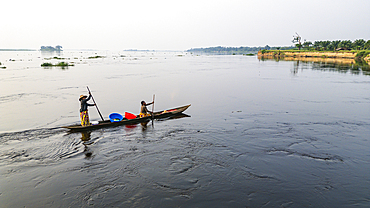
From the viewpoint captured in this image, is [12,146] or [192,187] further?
[12,146]

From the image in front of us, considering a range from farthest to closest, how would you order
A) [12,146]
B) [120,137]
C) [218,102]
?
[218,102]
[120,137]
[12,146]

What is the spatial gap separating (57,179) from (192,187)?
16.6ft

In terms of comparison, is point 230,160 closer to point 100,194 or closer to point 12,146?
point 100,194

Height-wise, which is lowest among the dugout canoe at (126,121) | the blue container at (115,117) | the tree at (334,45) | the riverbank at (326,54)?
the dugout canoe at (126,121)

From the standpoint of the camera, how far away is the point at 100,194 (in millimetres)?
7527

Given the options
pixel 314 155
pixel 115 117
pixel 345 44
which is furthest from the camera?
pixel 345 44

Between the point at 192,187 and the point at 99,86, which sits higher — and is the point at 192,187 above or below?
below

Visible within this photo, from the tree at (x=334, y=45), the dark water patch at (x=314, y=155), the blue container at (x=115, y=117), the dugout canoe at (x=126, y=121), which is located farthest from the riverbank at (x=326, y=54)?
the blue container at (x=115, y=117)

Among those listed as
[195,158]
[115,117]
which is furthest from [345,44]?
[195,158]

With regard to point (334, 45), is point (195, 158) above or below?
below

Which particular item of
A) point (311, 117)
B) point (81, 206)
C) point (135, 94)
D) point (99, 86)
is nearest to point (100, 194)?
point (81, 206)

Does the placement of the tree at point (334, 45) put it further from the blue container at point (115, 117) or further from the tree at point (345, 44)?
the blue container at point (115, 117)

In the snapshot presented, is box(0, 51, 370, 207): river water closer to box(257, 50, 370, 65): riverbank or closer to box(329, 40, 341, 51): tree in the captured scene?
box(257, 50, 370, 65): riverbank

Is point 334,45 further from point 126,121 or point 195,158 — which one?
point 195,158
